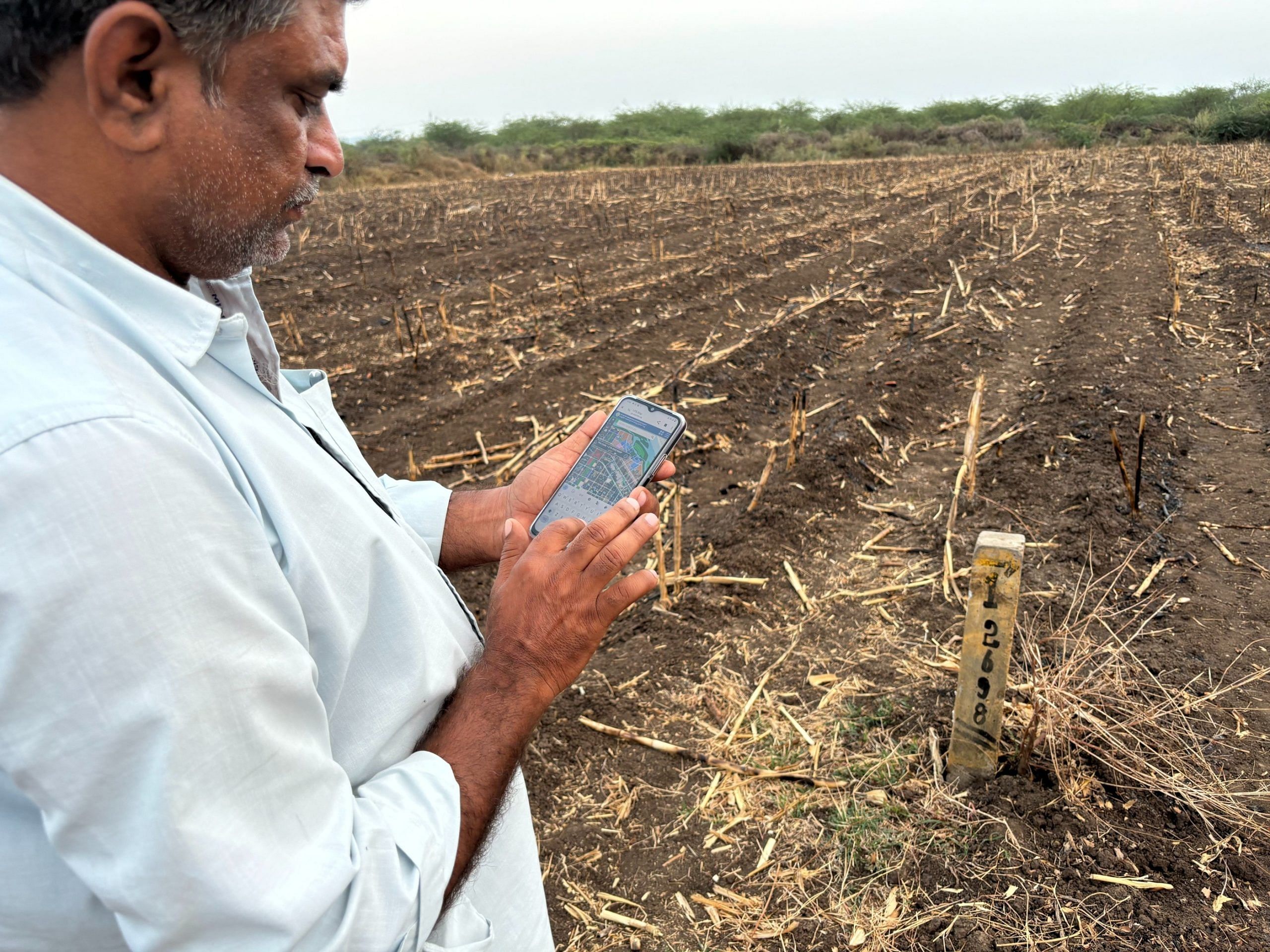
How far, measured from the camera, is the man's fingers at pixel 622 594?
1.44m

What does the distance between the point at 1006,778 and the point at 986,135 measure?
54.9m

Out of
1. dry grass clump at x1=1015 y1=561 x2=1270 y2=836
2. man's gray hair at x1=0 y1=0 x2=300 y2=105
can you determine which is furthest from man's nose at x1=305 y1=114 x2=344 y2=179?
dry grass clump at x1=1015 y1=561 x2=1270 y2=836

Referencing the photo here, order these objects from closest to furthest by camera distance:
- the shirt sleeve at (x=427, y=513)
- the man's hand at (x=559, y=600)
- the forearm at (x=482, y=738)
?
1. the forearm at (x=482, y=738)
2. the man's hand at (x=559, y=600)
3. the shirt sleeve at (x=427, y=513)

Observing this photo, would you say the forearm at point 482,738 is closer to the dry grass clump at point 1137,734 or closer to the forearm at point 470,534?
the forearm at point 470,534

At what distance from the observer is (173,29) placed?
0.99 meters

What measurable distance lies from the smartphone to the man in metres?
0.58

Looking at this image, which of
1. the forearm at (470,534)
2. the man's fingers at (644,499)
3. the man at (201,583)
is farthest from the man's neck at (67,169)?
the forearm at (470,534)

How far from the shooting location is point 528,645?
1354 mm

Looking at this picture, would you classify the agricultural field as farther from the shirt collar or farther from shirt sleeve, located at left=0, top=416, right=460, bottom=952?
the shirt collar

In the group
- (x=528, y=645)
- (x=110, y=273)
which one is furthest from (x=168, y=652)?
(x=528, y=645)

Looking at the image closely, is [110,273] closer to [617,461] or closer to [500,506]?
[500,506]

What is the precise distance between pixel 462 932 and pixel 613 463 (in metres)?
1.11

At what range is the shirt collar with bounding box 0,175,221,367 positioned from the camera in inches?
37.6

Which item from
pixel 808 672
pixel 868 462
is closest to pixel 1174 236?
pixel 868 462
